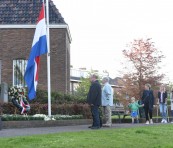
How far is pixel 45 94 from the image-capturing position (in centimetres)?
2559

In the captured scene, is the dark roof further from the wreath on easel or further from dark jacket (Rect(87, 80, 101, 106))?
dark jacket (Rect(87, 80, 101, 106))

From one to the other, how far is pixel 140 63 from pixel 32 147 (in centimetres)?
3932

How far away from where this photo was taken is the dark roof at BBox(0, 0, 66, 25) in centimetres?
3033

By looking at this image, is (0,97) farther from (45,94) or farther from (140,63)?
(140,63)

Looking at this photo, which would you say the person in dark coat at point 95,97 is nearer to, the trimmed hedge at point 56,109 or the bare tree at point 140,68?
the trimmed hedge at point 56,109

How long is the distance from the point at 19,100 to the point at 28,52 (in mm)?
9986

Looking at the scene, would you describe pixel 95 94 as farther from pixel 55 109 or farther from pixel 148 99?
pixel 55 109

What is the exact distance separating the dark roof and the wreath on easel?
9.74 metres

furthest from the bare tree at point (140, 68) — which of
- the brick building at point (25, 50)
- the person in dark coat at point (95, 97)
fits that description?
the person in dark coat at point (95, 97)

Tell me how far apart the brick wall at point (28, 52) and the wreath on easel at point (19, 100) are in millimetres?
8566

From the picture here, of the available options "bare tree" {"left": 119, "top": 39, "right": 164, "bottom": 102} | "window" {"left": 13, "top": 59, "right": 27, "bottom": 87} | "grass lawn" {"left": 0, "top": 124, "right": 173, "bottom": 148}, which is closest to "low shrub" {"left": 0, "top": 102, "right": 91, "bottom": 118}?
"window" {"left": 13, "top": 59, "right": 27, "bottom": 87}

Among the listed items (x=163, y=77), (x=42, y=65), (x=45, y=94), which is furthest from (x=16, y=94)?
(x=163, y=77)

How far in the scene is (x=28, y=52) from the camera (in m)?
30.1

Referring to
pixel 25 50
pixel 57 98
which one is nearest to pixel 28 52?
pixel 25 50
